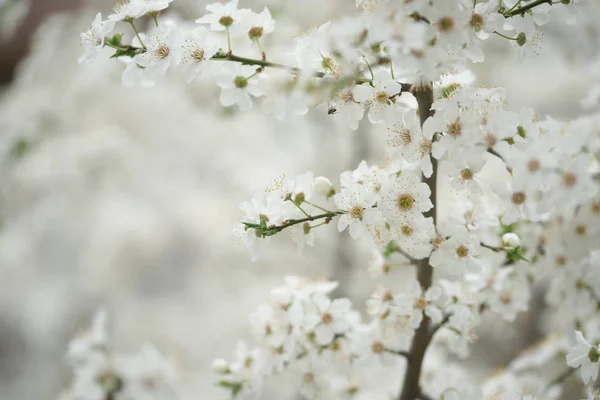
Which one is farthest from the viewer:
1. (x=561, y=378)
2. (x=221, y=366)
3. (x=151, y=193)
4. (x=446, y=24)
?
(x=151, y=193)

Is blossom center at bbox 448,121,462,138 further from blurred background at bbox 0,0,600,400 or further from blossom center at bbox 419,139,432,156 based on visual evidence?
blurred background at bbox 0,0,600,400

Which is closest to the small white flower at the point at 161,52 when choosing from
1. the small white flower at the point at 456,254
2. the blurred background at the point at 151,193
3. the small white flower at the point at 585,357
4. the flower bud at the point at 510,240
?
the small white flower at the point at 456,254

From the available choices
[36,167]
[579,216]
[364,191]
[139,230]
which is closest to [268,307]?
[364,191]

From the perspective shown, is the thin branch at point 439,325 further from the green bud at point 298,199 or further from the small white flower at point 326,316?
the green bud at point 298,199

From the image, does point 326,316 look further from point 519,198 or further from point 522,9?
point 522,9

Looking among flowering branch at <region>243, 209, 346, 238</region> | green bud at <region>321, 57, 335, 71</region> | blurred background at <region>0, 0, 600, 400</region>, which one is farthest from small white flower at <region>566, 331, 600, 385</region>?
blurred background at <region>0, 0, 600, 400</region>

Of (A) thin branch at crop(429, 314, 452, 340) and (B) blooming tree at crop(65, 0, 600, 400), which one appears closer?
(B) blooming tree at crop(65, 0, 600, 400)

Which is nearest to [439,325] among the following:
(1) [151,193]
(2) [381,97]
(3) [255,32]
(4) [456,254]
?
(4) [456,254]
